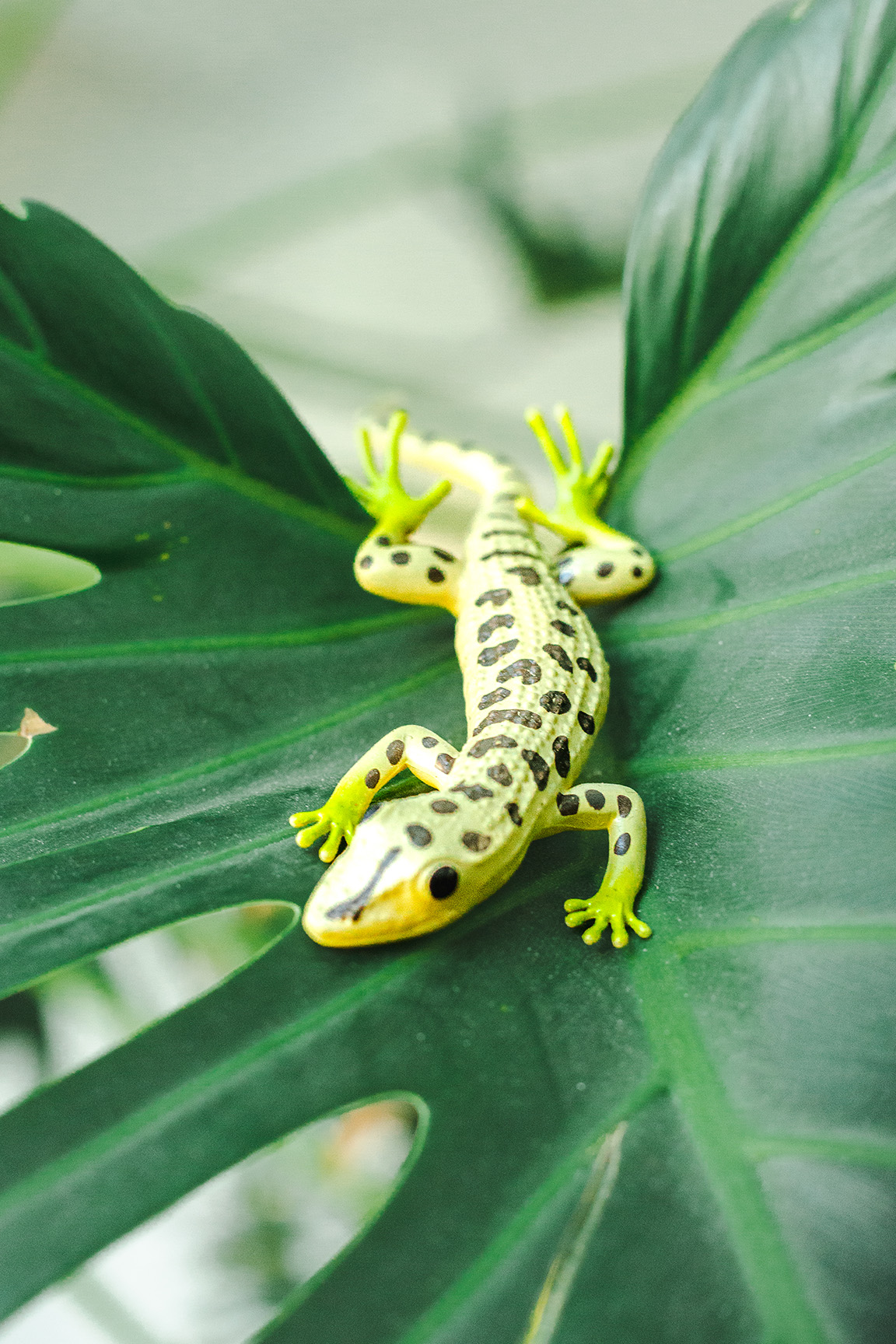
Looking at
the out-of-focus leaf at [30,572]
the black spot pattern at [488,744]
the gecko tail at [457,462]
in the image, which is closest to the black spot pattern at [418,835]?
the black spot pattern at [488,744]

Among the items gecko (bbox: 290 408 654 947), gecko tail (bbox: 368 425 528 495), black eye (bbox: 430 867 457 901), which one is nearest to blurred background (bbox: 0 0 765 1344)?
gecko tail (bbox: 368 425 528 495)

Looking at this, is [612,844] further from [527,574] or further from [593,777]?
[527,574]

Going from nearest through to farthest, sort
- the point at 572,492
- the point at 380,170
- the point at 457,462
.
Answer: the point at 572,492 → the point at 457,462 → the point at 380,170

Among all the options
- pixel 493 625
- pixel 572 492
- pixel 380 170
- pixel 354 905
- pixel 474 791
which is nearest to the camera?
pixel 354 905

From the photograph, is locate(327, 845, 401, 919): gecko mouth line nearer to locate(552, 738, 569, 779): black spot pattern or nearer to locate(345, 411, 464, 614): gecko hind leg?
locate(552, 738, 569, 779): black spot pattern

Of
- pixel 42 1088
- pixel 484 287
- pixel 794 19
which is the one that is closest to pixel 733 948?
pixel 42 1088

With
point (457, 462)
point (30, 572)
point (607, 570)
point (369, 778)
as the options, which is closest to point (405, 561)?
point (607, 570)

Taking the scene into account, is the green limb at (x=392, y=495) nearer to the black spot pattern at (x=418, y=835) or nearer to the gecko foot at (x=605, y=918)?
the black spot pattern at (x=418, y=835)
